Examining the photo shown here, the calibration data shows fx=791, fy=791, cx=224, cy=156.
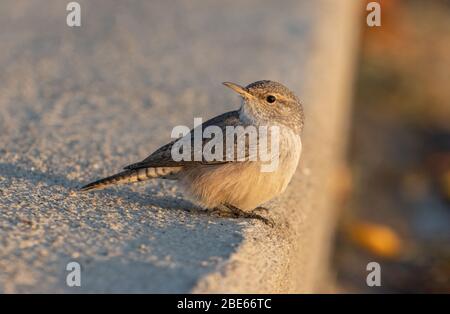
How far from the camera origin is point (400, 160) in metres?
10.8

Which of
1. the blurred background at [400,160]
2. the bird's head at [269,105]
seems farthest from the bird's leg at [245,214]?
the blurred background at [400,160]

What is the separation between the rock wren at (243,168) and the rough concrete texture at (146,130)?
14 centimetres

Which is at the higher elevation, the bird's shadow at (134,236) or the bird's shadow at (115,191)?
the bird's shadow at (115,191)

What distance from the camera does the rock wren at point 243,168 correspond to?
459 cm

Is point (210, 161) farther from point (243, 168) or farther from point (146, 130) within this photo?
point (146, 130)

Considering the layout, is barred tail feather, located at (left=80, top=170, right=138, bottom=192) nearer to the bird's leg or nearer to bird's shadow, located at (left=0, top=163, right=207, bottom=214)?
bird's shadow, located at (left=0, top=163, right=207, bottom=214)

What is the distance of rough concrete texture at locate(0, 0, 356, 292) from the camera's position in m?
3.70

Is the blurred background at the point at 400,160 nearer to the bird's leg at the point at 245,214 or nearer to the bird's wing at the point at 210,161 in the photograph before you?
the bird's leg at the point at 245,214

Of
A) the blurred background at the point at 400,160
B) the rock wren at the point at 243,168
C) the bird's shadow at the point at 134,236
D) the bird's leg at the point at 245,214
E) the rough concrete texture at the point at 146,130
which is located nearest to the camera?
the bird's shadow at the point at 134,236

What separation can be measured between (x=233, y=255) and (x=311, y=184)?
2445 mm

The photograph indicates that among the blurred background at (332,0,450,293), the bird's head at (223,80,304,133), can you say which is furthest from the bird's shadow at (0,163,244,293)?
the blurred background at (332,0,450,293)

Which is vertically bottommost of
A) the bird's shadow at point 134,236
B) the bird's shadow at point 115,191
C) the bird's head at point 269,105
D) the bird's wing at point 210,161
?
the bird's shadow at point 134,236

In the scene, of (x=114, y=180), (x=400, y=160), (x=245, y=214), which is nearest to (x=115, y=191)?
(x=114, y=180)
